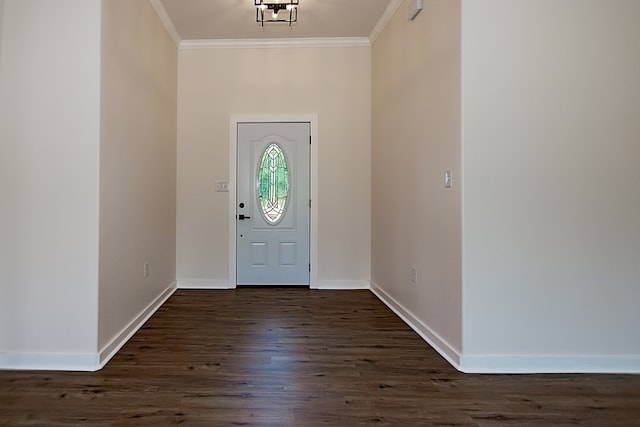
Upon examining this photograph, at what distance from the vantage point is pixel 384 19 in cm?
383

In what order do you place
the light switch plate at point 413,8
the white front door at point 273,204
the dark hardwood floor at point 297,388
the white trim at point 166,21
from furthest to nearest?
1. the white front door at point 273,204
2. the white trim at point 166,21
3. the light switch plate at point 413,8
4. the dark hardwood floor at point 297,388

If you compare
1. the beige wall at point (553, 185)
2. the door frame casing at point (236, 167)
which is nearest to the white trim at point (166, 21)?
the door frame casing at point (236, 167)

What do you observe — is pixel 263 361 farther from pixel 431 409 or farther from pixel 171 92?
pixel 171 92

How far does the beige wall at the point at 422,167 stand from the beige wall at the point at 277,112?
0.33 meters

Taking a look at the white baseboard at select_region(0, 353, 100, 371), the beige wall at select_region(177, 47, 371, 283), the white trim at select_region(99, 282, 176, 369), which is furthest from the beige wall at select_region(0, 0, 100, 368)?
the beige wall at select_region(177, 47, 371, 283)

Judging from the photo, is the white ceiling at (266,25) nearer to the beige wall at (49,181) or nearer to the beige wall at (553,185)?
the beige wall at (49,181)

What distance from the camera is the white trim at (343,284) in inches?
177

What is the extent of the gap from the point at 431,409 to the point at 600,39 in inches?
97.2

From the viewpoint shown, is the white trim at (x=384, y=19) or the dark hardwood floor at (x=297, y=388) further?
the white trim at (x=384, y=19)

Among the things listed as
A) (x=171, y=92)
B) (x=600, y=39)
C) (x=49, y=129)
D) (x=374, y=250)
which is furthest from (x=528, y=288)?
(x=171, y=92)

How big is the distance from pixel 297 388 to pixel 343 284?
2428 millimetres

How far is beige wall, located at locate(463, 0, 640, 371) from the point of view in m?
2.32

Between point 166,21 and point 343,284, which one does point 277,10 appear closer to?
point 166,21

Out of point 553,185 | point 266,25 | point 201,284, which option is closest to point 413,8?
point 266,25
